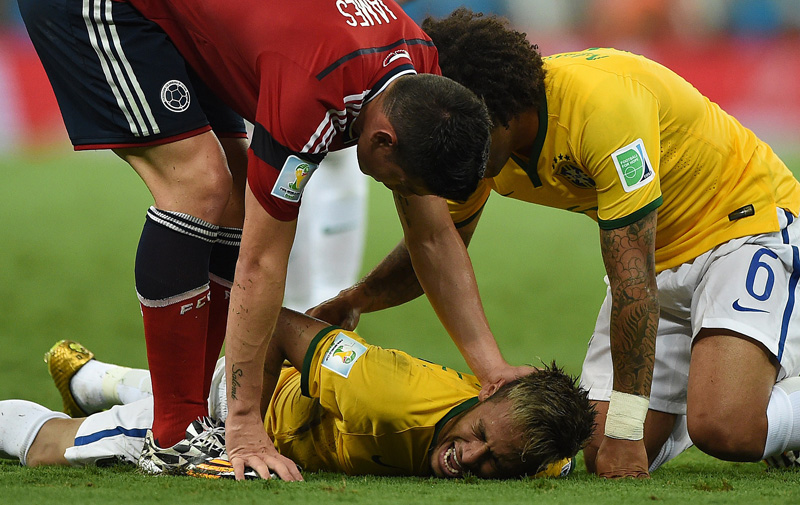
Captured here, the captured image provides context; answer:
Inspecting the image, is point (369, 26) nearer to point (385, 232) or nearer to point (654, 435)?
point (654, 435)

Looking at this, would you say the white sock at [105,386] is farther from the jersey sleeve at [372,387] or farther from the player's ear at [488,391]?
the player's ear at [488,391]

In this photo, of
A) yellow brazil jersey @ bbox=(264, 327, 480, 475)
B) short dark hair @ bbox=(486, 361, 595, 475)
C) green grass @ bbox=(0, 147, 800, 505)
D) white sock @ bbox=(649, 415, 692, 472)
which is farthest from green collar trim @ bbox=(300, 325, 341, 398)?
white sock @ bbox=(649, 415, 692, 472)

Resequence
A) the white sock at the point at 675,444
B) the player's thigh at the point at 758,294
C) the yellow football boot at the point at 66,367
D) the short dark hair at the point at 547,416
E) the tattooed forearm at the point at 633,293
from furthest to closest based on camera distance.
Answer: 1. the yellow football boot at the point at 66,367
2. the white sock at the point at 675,444
3. the player's thigh at the point at 758,294
4. the tattooed forearm at the point at 633,293
5. the short dark hair at the point at 547,416

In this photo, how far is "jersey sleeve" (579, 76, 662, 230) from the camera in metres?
2.25

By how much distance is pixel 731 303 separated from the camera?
2629mm

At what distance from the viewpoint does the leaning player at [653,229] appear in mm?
2285

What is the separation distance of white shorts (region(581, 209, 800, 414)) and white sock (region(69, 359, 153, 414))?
4.40 ft

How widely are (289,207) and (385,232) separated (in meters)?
4.46

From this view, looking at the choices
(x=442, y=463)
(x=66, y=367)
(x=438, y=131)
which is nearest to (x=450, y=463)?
(x=442, y=463)

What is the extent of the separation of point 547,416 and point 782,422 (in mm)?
745

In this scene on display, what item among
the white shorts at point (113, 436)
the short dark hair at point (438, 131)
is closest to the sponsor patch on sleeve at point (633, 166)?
the short dark hair at point (438, 131)

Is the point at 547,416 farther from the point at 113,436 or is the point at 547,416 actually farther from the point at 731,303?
the point at 113,436

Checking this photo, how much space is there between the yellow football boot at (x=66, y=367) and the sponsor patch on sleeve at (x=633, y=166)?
170 centimetres

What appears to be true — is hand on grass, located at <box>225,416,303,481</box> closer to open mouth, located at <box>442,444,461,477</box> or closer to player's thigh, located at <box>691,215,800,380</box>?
open mouth, located at <box>442,444,461,477</box>
